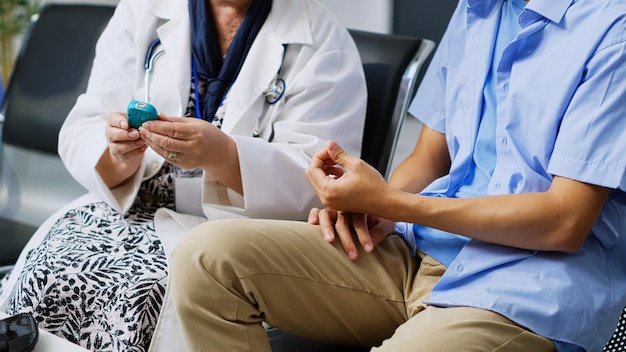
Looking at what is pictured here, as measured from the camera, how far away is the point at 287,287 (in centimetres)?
146

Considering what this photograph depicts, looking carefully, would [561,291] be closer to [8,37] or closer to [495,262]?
[495,262]

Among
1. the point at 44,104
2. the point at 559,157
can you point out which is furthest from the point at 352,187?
the point at 44,104

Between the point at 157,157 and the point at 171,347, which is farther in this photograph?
the point at 157,157

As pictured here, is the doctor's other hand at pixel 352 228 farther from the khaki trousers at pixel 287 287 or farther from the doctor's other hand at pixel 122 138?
the doctor's other hand at pixel 122 138

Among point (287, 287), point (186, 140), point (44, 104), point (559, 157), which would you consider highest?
point (559, 157)

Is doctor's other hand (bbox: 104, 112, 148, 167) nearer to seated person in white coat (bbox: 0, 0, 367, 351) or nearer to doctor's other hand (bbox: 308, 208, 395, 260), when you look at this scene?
seated person in white coat (bbox: 0, 0, 367, 351)

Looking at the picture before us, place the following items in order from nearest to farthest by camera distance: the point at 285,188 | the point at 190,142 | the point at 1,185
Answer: the point at 190,142 → the point at 285,188 → the point at 1,185

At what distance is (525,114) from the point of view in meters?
1.44

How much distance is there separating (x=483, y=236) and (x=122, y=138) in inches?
29.8

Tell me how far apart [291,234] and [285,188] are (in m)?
0.34

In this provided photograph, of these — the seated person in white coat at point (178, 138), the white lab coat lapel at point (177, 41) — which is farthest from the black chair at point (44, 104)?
the white lab coat lapel at point (177, 41)

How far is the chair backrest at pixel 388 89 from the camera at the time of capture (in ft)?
6.59

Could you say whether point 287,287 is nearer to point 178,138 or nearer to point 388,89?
point 178,138

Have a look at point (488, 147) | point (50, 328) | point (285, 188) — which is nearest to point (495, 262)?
point (488, 147)
